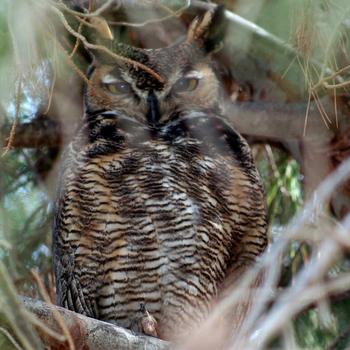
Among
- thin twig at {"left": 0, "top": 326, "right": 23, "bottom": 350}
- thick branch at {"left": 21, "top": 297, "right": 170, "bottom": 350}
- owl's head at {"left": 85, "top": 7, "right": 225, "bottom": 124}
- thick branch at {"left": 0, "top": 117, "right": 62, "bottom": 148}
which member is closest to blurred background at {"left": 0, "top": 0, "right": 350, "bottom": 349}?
thick branch at {"left": 0, "top": 117, "right": 62, "bottom": 148}

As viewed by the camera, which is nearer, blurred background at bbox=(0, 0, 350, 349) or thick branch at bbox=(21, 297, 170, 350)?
thick branch at bbox=(21, 297, 170, 350)

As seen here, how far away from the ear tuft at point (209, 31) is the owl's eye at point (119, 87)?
331 millimetres

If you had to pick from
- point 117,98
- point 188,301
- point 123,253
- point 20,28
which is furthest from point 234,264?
point 20,28

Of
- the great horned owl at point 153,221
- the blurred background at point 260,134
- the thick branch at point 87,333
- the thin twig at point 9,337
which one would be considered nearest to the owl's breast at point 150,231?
the great horned owl at point 153,221

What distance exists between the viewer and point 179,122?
10.3ft

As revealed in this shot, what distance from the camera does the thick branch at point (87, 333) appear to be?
79.4 inches

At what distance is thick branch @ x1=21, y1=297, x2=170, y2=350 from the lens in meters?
2.02

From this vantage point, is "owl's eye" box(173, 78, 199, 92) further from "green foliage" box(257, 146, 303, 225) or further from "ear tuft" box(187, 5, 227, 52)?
"green foliage" box(257, 146, 303, 225)

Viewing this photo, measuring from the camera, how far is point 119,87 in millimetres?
3199

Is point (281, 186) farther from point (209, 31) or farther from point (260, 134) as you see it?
point (209, 31)

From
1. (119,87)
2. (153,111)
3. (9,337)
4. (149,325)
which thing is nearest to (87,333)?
(9,337)

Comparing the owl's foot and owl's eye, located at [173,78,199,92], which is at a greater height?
owl's eye, located at [173,78,199,92]

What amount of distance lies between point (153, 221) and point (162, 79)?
0.59 metres

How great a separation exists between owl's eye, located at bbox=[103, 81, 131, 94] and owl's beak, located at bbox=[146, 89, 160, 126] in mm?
122
